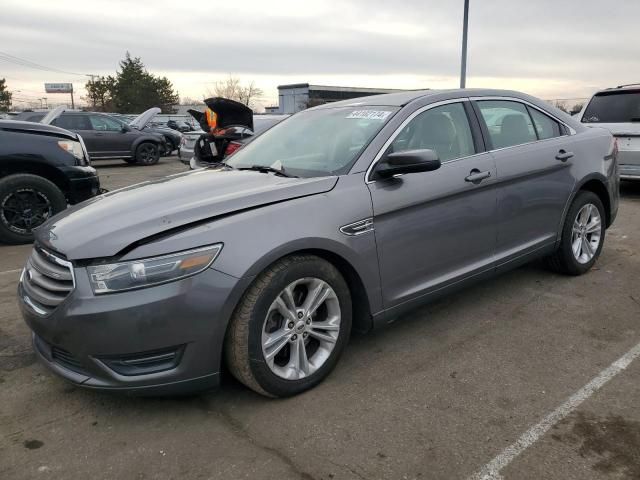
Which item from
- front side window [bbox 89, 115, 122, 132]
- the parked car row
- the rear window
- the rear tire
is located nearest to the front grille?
the rear tire

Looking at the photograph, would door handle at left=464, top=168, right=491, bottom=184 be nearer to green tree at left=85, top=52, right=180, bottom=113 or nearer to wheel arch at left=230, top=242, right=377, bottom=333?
wheel arch at left=230, top=242, right=377, bottom=333

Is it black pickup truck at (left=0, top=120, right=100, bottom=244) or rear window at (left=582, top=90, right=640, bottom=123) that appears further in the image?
rear window at (left=582, top=90, right=640, bottom=123)

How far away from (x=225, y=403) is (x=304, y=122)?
2.13 m

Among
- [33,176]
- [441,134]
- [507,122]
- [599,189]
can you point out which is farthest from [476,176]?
[33,176]

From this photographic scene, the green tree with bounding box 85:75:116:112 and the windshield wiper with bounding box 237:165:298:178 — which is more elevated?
the green tree with bounding box 85:75:116:112

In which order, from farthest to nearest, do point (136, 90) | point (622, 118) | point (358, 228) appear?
1. point (136, 90)
2. point (622, 118)
3. point (358, 228)

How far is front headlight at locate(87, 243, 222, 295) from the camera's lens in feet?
7.84

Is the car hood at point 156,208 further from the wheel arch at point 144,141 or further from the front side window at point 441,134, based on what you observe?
the wheel arch at point 144,141

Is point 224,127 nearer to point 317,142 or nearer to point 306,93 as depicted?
point 317,142

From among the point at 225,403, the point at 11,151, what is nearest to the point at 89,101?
the point at 11,151

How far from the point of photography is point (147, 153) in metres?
16.4

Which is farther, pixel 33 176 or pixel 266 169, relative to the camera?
pixel 33 176

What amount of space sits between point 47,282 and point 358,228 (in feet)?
5.28

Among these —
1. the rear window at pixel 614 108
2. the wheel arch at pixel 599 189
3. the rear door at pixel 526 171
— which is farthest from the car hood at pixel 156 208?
the rear window at pixel 614 108
